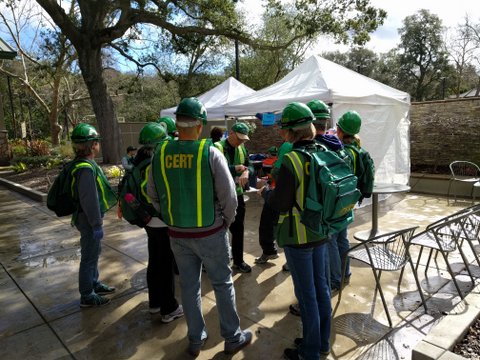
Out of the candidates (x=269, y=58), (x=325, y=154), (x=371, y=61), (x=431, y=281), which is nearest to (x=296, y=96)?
(x=431, y=281)

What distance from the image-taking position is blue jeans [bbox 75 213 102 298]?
10.9 feet

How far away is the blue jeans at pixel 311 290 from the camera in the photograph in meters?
2.34

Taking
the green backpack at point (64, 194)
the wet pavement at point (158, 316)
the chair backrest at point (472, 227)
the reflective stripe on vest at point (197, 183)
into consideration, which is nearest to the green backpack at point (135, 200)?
the green backpack at point (64, 194)

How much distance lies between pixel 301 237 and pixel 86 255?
214cm

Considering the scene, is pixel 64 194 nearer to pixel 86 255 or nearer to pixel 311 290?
pixel 86 255

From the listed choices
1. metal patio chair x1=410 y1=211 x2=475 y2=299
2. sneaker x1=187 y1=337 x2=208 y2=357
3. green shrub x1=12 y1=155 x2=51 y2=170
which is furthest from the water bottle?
green shrub x1=12 y1=155 x2=51 y2=170

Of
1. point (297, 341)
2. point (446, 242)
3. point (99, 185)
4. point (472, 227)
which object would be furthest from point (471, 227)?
point (99, 185)

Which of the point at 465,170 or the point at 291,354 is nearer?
the point at 291,354

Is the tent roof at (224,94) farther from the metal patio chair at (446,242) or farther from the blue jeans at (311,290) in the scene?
the blue jeans at (311,290)

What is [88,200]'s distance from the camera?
312cm

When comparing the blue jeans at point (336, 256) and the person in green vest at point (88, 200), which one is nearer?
the person in green vest at point (88, 200)

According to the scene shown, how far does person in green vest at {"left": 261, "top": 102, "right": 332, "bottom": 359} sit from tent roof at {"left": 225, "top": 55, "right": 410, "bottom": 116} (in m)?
4.11

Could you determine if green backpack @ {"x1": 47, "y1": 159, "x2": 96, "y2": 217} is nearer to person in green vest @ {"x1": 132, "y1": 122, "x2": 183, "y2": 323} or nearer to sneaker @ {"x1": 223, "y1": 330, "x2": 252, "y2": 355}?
person in green vest @ {"x1": 132, "y1": 122, "x2": 183, "y2": 323}

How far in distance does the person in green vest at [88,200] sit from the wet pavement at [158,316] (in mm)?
288
